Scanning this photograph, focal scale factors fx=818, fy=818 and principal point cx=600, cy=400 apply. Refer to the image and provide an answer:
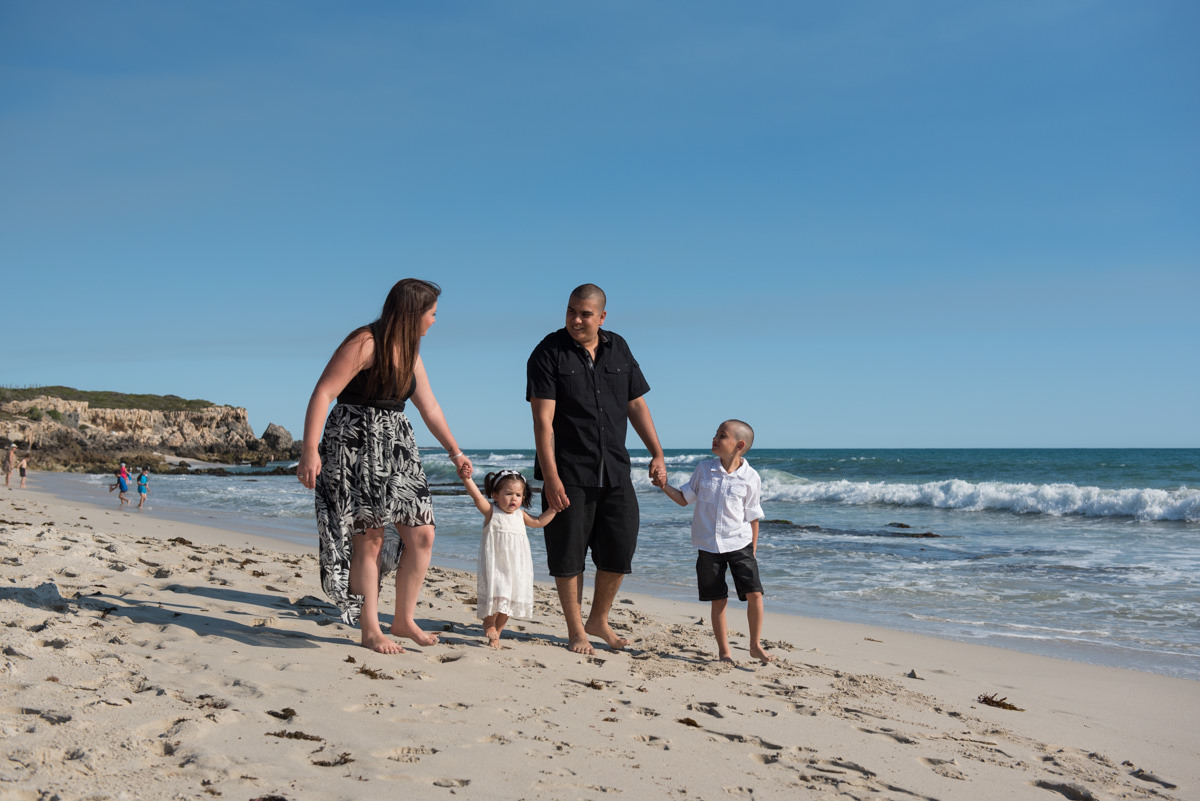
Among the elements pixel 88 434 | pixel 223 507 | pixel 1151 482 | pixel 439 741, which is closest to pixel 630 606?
pixel 439 741

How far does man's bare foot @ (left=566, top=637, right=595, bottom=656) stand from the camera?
4.21 m

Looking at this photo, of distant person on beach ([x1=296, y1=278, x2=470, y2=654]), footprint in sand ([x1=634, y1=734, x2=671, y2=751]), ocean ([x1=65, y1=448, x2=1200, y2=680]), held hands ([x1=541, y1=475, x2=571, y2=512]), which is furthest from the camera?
ocean ([x1=65, y1=448, x2=1200, y2=680])

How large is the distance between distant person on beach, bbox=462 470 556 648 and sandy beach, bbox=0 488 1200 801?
8.4 inches

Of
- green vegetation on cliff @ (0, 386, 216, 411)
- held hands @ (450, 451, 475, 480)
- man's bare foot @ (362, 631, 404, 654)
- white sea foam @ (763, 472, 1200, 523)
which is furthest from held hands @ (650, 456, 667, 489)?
green vegetation on cliff @ (0, 386, 216, 411)

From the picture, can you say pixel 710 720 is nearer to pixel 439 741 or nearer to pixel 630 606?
pixel 439 741

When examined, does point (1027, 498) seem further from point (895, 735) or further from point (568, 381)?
point (895, 735)

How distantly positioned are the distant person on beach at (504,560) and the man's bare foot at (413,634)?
299 mm

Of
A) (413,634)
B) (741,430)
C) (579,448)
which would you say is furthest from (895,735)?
(413,634)

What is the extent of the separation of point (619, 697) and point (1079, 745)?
1897 mm

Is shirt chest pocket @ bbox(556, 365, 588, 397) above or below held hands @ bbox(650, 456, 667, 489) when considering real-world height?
above

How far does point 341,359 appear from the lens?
3637 mm

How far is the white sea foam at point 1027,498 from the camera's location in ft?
56.8

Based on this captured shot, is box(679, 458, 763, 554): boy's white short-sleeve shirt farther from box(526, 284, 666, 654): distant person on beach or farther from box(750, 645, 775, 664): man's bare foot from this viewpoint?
box(750, 645, 775, 664): man's bare foot

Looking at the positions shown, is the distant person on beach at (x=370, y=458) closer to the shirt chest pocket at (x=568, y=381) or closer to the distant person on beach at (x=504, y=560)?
the distant person on beach at (x=504, y=560)
